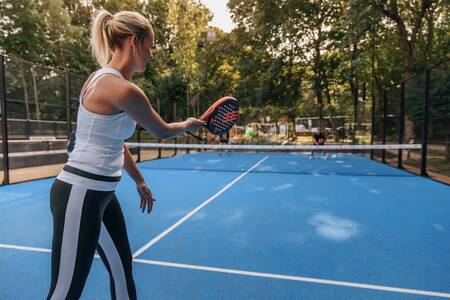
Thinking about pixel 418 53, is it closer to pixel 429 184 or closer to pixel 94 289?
pixel 429 184

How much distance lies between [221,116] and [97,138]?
1.07 m

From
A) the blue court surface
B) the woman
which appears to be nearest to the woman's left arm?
the woman

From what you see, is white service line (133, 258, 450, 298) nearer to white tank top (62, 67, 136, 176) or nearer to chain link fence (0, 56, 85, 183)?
white tank top (62, 67, 136, 176)

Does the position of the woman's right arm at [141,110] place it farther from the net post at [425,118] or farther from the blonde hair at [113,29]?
the net post at [425,118]

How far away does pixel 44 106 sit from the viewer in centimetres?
1312

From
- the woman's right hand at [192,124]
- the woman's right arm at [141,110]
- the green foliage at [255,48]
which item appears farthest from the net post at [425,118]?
the woman's right arm at [141,110]

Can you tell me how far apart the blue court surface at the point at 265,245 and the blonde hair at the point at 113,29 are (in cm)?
228

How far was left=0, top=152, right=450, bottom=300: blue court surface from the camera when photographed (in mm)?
3230

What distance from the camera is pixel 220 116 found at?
253cm

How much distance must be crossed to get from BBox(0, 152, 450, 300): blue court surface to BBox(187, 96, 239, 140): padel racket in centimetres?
163

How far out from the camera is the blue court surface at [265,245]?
323 cm

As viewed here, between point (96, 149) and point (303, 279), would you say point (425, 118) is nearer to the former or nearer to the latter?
point (303, 279)

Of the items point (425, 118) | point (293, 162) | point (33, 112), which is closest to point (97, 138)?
point (425, 118)

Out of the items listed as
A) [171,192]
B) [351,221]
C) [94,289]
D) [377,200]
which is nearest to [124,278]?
[94,289]
